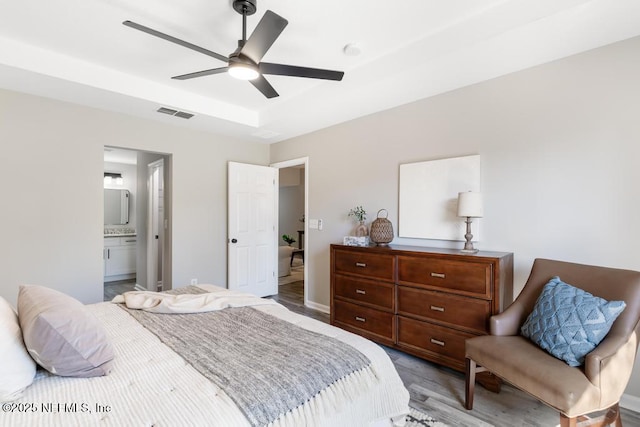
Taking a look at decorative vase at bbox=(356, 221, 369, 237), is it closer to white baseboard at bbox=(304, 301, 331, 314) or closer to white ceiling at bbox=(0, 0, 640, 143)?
white baseboard at bbox=(304, 301, 331, 314)

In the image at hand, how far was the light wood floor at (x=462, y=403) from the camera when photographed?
77.6 inches

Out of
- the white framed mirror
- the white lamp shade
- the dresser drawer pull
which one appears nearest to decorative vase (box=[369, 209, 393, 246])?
the white framed mirror

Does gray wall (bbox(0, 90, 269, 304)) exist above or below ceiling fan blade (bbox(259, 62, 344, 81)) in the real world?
below

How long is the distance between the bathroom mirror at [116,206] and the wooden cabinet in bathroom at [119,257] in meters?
0.83

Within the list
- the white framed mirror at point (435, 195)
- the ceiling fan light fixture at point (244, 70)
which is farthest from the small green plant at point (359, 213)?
the ceiling fan light fixture at point (244, 70)

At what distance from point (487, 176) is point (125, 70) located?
11.6 ft

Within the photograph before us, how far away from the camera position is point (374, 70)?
280 centimetres

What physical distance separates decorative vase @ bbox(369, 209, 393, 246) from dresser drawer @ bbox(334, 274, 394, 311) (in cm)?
45

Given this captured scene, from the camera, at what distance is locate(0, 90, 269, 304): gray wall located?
298 cm

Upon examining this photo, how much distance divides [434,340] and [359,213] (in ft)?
5.21

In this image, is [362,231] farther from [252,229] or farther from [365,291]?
[252,229]

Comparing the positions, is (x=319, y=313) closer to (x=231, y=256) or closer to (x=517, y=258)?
(x=231, y=256)

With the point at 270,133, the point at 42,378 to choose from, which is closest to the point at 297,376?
the point at 42,378

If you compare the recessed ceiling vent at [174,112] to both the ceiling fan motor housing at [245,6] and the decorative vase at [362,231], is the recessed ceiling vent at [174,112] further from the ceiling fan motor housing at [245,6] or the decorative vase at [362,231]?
the decorative vase at [362,231]
